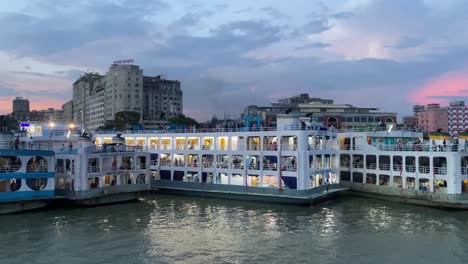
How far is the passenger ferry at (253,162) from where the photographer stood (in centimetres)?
3766

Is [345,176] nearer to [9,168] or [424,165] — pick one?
[424,165]

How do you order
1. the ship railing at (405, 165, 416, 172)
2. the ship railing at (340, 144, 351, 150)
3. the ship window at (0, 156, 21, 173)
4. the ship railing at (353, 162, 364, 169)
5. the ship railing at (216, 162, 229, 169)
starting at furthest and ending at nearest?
the ship railing at (340, 144, 351, 150) → the ship railing at (353, 162, 364, 169) → the ship railing at (216, 162, 229, 169) → the ship railing at (405, 165, 416, 172) → the ship window at (0, 156, 21, 173)

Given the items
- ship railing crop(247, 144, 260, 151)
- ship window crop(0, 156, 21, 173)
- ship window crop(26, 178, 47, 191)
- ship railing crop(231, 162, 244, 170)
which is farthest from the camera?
ship railing crop(247, 144, 260, 151)

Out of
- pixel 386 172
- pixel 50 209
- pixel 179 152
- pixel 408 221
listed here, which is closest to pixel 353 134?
pixel 386 172

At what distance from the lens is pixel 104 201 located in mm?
36875

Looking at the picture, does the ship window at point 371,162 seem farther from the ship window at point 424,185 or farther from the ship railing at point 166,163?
the ship railing at point 166,163

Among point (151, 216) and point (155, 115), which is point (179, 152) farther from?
point (155, 115)

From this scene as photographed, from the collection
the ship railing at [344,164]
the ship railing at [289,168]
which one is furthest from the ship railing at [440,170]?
the ship railing at [289,168]

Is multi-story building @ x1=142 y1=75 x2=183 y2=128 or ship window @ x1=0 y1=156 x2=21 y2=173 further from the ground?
multi-story building @ x1=142 y1=75 x2=183 y2=128

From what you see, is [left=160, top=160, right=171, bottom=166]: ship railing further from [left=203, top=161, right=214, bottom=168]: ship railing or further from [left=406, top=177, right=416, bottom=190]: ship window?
[left=406, top=177, right=416, bottom=190]: ship window

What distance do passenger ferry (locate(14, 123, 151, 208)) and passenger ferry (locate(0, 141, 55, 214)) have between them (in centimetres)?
66

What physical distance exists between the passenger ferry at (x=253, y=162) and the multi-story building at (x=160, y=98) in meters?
109

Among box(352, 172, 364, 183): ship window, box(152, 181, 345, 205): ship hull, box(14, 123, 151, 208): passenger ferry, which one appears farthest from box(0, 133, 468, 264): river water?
box(352, 172, 364, 183): ship window

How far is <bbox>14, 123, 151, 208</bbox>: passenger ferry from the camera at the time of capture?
3575 centimetres
